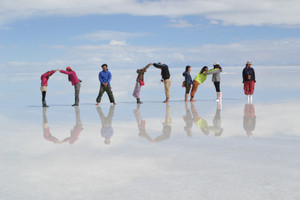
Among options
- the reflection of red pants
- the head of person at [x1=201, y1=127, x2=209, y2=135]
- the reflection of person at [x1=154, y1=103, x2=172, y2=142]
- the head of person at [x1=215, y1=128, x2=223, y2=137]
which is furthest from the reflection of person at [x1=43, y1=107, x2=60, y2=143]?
the reflection of red pants

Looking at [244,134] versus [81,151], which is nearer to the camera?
[81,151]

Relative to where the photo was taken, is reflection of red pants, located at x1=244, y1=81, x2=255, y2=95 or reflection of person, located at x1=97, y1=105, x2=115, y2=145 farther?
reflection of red pants, located at x1=244, y1=81, x2=255, y2=95

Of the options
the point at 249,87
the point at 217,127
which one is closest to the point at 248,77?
the point at 249,87

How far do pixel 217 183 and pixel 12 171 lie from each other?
3.03m

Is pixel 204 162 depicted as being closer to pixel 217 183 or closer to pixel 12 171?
pixel 217 183

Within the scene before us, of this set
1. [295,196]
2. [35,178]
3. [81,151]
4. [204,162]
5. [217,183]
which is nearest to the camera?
[295,196]

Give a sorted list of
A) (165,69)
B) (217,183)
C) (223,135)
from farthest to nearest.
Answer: (165,69) → (223,135) → (217,183)

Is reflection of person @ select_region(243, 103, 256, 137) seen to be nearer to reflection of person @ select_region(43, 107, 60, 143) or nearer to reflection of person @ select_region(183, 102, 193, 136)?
reflection of person @ select_region(183, 102, 193, 136)

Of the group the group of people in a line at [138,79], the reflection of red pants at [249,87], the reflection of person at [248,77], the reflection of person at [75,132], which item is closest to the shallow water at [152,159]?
the reflection of person at [75,132]

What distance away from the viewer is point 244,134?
8938 mm

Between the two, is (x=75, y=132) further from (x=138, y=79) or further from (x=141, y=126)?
(x=138, y=79)

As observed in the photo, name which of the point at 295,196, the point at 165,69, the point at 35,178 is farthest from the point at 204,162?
the point at 165,69

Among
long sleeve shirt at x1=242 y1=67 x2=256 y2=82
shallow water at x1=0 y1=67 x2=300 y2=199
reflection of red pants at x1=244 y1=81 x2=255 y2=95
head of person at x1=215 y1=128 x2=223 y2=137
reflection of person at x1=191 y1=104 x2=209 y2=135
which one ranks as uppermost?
long sleeve shirt at x1=242 y1=67 x2=256 y2=82

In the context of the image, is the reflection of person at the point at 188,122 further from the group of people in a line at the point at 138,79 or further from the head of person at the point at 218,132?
the group of people in a line at the point at 138,79
